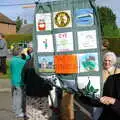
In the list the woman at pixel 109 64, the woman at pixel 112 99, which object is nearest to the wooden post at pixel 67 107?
the woman at pixel 109 64

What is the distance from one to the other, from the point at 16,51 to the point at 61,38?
12.7 feet

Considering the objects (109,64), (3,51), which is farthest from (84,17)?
(3,51)

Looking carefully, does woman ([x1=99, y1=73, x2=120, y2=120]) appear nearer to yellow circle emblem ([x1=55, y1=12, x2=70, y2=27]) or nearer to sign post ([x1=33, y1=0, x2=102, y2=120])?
sign post ([x1=33, y1=0, x2=102, y2=120])

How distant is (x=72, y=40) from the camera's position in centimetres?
626

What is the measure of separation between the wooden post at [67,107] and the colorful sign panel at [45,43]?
2547 millimetres

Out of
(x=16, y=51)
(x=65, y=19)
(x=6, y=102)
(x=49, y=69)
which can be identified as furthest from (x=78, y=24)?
(x=6, y=102)

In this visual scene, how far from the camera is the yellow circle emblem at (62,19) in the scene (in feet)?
20.6

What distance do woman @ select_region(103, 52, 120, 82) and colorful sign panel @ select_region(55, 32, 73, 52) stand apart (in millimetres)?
896

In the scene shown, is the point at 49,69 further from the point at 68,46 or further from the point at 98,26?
the point at 98,26

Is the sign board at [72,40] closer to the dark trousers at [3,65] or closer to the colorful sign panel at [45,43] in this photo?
the colorful sign panel at [45,43]

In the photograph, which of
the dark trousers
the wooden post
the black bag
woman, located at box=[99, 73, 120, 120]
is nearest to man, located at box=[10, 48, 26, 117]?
the wooden post

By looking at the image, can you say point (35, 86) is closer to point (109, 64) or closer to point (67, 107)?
point (67, 107)

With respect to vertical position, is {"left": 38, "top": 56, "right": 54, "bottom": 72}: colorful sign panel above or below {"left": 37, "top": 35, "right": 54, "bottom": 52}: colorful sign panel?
below

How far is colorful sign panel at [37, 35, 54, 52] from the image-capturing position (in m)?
6.57
